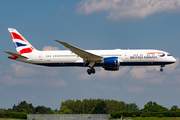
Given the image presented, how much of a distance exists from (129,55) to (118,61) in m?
2.45

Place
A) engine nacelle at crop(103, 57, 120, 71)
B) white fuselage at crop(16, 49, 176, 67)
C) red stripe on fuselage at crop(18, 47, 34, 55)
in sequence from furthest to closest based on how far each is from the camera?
red stripe on fuselage at crop(18, 47, 34, 55)
white fuselage at crop(16, 49, 176, 67)
engine nacelle at crop(103, 57, 120, 71)

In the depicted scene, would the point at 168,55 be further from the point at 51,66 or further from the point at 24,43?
the point at 24,43

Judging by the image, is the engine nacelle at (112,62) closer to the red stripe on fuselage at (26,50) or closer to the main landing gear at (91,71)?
the main landing gear at (91,71)

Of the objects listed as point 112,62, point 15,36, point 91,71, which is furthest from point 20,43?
point 112,62

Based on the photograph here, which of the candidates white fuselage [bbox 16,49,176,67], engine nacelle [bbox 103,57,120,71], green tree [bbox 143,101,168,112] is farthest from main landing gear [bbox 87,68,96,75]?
green tree [bbox 143,101,168,112]

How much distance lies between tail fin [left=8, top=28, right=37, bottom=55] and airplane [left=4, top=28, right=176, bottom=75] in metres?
1.62

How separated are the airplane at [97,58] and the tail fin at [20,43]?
1.62 m

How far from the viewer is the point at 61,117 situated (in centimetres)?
5419

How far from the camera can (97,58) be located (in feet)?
143

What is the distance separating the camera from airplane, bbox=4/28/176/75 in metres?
43.0

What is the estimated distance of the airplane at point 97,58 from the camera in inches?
1693

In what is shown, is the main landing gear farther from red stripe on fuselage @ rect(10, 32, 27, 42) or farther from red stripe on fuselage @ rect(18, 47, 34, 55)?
red stripe on fuselage @ rect(10, 32, 27, 42)

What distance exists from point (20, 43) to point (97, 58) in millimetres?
16632

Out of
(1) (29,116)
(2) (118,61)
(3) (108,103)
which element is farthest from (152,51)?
(3) (108,103)
